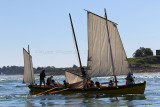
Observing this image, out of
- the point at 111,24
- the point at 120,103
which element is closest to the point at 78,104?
the point at 120,103

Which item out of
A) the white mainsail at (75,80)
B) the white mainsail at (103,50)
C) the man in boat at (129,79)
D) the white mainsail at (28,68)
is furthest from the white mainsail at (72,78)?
the white mainsail at (28,68)

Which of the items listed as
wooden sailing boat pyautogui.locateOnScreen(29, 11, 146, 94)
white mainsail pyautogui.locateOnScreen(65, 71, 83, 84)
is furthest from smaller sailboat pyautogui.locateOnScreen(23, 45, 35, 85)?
wooden sailing boat pyautogui.locateOnScreen(29, 11, 146, 94)

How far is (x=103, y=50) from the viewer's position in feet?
137

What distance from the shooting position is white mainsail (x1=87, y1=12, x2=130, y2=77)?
40.9 m

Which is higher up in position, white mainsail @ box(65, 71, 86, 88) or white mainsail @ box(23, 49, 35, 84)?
white mainsail @ box(23, 49, 35, 84)

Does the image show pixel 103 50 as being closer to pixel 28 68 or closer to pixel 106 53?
pixel 106 53

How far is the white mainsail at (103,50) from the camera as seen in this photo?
40.9m

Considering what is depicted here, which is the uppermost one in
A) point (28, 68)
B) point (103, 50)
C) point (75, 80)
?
point (103, 50)

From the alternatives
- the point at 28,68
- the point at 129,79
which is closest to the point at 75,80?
the point at 129,79

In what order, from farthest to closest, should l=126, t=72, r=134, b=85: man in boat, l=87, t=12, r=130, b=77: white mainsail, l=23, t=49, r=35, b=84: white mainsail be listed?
l=23, t=49, r=35, b=84: white mainsail → l=126, t=72, r=134, b=85: man in boat → l=87, t=12, r=130, b=77: white mainsail

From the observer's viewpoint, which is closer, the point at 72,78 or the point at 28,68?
the point at 72,78

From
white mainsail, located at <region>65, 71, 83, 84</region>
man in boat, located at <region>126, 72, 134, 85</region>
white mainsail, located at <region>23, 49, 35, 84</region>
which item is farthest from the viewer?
white mainsail, located at <region>23, 49, 35, 84</region>

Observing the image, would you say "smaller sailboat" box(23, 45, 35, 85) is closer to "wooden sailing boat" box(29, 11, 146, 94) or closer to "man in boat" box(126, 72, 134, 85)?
"wooden sailing boat" box(29, 11, 146, 94)

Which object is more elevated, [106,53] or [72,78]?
[106,53]
